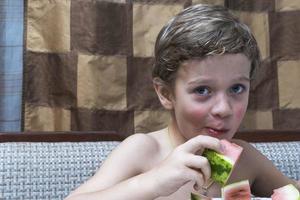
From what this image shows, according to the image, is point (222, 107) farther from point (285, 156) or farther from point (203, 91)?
point (285, 156)

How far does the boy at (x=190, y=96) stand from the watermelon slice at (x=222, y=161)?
0.04 feet

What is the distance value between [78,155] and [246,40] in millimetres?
590

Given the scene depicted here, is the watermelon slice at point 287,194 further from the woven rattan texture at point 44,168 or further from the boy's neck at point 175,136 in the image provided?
the woven rattan texture at point 44,168

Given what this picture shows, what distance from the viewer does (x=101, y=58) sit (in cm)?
188

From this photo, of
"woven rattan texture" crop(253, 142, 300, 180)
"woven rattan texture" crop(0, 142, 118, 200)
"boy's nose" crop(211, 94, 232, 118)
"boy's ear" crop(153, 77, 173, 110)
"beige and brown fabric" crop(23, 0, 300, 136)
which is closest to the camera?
"boy's nose" crop(211, 94, 232, 118)

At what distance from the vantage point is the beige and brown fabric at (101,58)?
1.82 meters

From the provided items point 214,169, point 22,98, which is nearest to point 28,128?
point 22,98

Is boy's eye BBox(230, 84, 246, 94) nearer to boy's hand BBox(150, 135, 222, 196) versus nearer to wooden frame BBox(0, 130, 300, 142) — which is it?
boy's hand BBox(150, 135, 222, 196)

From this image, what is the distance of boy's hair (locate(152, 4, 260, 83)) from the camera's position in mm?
1021

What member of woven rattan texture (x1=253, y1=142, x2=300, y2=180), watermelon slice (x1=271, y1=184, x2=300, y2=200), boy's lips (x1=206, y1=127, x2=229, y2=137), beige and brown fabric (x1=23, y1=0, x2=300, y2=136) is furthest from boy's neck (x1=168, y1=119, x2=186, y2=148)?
beige and brown fabric (x1=23, y1=0, x2=300, y2=136)

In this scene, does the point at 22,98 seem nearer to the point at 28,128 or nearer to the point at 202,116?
the point at 28,128

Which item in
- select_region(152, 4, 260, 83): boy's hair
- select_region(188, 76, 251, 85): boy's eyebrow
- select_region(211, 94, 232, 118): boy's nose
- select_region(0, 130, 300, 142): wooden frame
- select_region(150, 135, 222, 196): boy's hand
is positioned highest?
select_region(152, 4, 260, 83): boy's hair

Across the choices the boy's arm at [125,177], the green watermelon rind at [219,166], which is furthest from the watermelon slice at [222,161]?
the boy's arm at [125,177]

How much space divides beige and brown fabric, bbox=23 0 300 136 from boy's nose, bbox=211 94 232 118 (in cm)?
94
